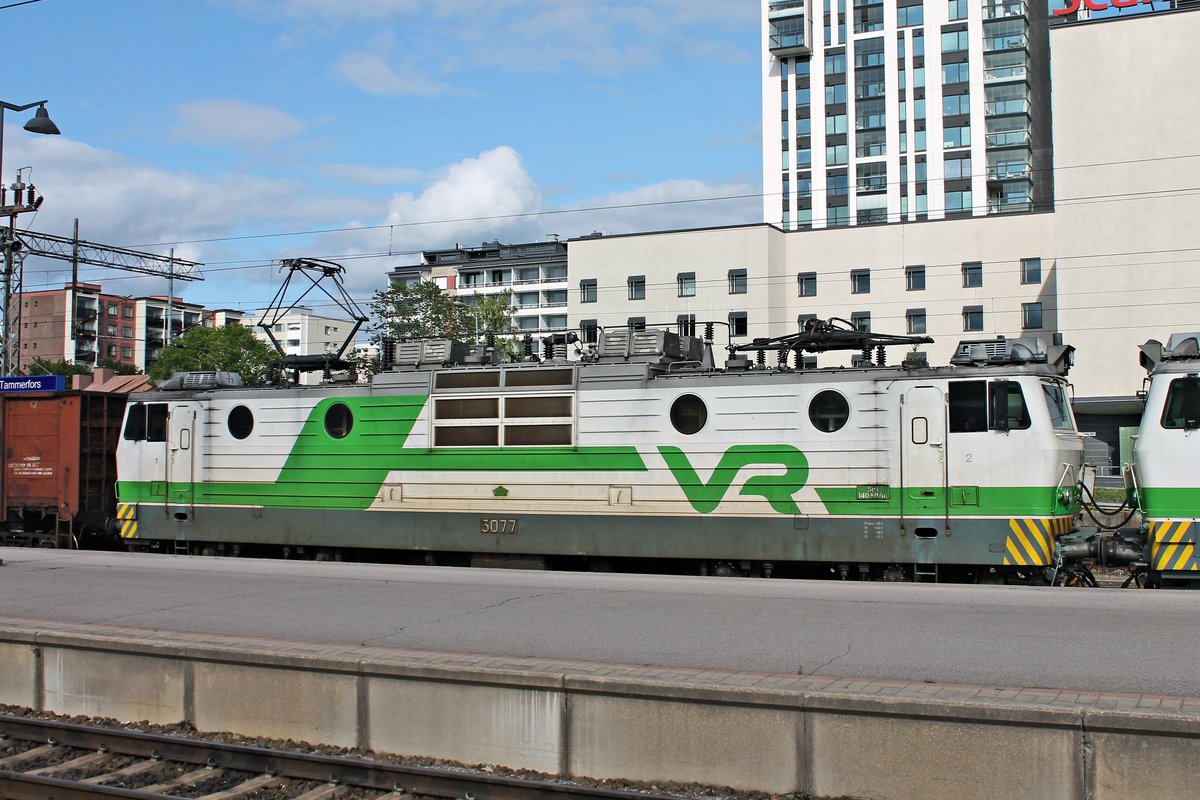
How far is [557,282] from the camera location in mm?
115375

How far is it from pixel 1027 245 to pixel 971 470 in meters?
50.4

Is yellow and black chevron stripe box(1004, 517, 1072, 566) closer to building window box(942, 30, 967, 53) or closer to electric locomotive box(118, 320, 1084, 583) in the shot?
electric locomotive box(118, 320, 1084, 583)

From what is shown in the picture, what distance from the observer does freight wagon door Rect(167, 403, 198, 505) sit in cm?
2031

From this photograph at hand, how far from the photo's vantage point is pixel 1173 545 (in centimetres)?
1399

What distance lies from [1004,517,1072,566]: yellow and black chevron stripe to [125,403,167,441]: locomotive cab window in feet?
49.5

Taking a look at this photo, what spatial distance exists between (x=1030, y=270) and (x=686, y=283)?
1965 centimetres

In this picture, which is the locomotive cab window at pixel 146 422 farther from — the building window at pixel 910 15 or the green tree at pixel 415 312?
the building window at pixel 910 15

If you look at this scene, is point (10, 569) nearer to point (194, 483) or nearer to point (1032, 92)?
point (194, 483)

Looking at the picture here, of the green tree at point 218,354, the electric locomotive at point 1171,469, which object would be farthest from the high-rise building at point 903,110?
the electric locomotive at point 1171,469

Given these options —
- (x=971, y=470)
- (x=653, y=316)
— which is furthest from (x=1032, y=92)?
(x=971, y=470)

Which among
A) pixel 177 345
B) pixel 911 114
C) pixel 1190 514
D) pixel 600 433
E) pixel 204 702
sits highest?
pixel 911 114

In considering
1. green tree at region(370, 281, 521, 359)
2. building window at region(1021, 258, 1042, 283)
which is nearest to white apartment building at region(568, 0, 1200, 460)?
building window at region(1021, 258, 1042, 283)

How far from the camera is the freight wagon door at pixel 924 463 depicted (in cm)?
1526

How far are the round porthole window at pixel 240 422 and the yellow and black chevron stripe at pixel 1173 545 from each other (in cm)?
1477
